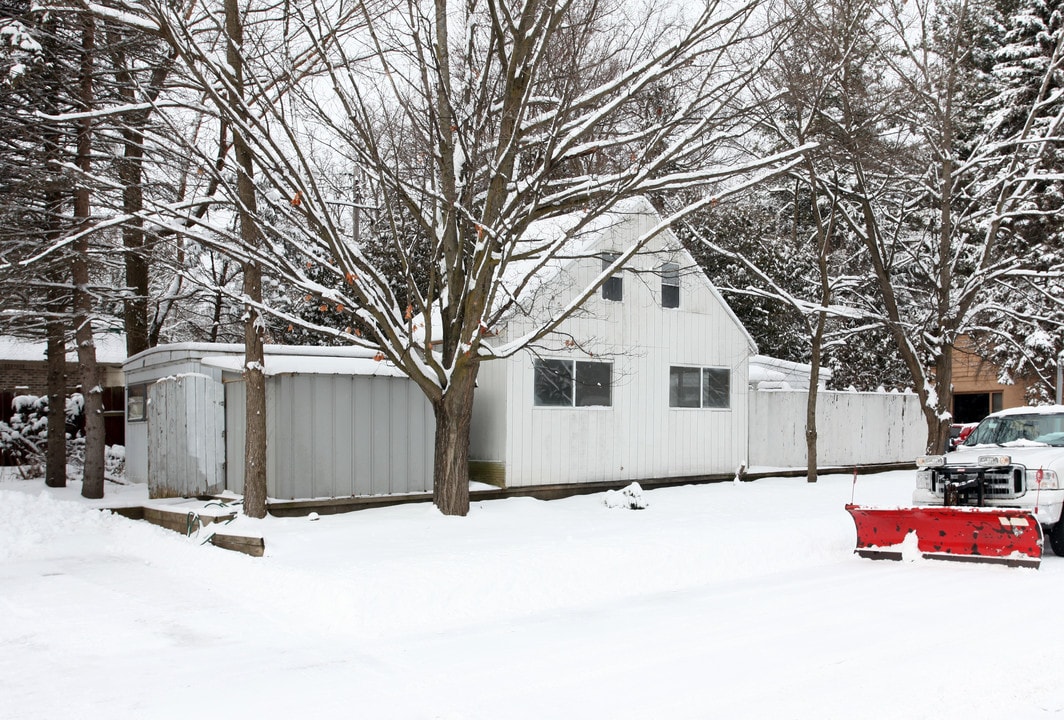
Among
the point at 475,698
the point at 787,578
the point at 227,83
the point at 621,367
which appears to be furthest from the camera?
the point at 621,367

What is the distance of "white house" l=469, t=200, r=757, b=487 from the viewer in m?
15.8

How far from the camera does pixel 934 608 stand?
8.09 metres

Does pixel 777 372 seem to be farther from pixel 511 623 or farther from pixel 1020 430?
pixel 511 623


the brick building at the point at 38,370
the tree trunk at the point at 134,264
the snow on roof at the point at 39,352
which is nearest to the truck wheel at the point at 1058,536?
the tree trunk at the point at 134,264

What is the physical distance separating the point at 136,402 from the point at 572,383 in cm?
870

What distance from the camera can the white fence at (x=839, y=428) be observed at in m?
20.6

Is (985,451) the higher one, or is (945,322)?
(945,322)

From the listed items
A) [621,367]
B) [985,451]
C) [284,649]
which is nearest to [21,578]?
[284,649]

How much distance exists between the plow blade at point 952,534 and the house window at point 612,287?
7.34m

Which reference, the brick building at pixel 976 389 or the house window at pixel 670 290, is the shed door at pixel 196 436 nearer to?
the house window at pixel 670 290

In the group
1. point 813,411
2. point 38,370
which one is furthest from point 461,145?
point 38,370

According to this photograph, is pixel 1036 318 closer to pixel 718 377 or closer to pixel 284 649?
pixel 718 377

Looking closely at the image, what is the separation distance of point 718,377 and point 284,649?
1341 cm

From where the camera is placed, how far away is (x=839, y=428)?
Result: 22.0 m
